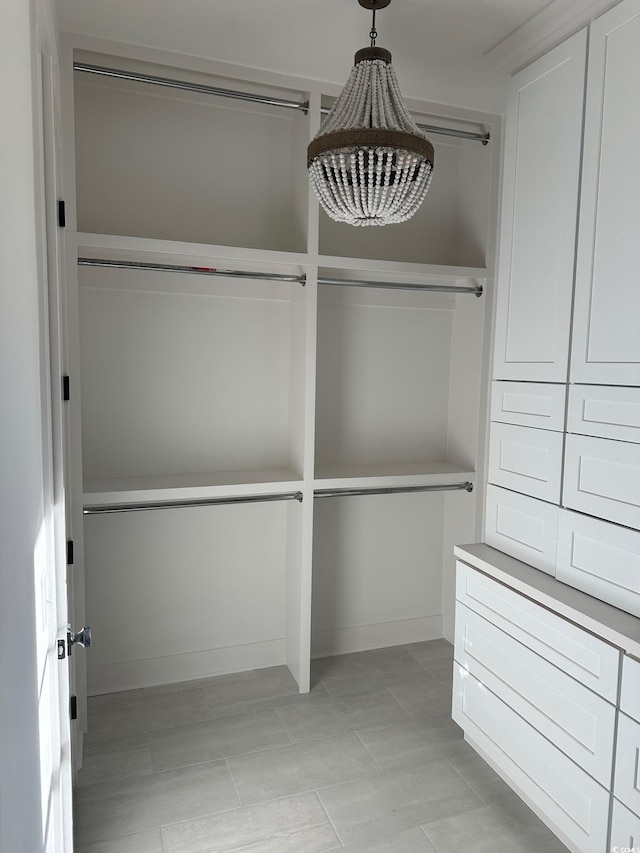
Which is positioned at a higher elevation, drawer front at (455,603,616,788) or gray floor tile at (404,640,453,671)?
drawer front at (455,603,616,788)

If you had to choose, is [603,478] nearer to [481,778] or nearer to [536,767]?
[536,767]

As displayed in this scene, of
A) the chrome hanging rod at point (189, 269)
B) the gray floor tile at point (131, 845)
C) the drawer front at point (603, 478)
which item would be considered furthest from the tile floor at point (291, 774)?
the chrome hanging rod at point (189, 269)

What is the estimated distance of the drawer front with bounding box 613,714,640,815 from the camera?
5.05ft

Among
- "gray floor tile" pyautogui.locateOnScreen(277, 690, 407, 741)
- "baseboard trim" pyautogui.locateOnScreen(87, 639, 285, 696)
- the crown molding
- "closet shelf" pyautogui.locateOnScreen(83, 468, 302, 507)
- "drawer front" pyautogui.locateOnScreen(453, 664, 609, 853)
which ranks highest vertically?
the crown molding

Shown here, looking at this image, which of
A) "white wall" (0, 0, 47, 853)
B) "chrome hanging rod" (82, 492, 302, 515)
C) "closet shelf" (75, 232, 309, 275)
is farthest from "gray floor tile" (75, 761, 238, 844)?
"closet shelf" (75, 232, 309, 275)

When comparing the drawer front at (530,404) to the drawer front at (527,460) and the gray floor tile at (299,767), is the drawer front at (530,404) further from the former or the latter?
the gray floor tile at (299,767)

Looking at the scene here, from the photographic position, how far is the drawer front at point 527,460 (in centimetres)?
201

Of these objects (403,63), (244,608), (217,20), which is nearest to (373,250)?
(403,63)

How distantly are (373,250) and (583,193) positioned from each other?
1271 mm

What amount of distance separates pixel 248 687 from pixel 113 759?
0.70 m

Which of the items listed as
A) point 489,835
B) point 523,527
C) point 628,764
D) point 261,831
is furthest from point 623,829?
point 261,831

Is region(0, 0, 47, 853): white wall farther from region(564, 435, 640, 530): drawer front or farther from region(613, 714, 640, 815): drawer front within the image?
region(564, 435, 640, 530): drawer front

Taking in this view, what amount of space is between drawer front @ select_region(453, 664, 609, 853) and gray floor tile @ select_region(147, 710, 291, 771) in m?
0.76

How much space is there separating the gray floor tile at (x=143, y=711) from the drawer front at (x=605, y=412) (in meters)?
1.94
